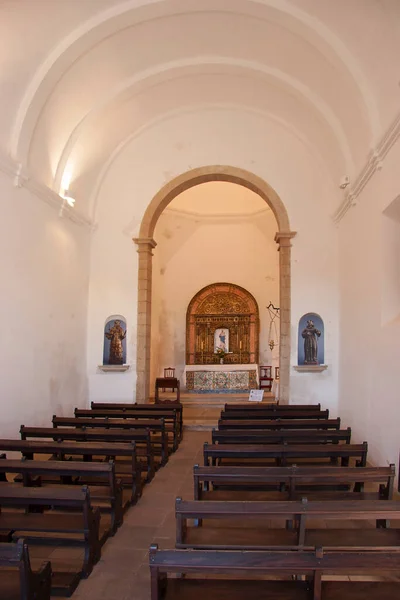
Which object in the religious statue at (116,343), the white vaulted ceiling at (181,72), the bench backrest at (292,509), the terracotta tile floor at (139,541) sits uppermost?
the white vaulted ceiling at (181,72)

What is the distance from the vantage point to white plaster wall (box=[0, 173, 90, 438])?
7.36 metres

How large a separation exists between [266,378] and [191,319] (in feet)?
10.0

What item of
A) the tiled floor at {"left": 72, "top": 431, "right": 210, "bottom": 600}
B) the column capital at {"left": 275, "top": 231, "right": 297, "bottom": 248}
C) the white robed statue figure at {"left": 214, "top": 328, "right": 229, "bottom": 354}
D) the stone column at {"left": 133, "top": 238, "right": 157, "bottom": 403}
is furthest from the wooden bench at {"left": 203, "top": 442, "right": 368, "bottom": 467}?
the white robed statue figure at {"left": 214, "top": 328, "right": 229, "bottom": 354}

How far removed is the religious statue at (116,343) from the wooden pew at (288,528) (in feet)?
24.2

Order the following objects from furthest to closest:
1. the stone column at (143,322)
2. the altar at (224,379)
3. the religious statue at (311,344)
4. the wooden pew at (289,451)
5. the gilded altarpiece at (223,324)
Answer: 1. the gilded altarpiece at (223,324)
2. the altar at (224,379)
3. the stone column at (143,322)
4. the religious statue at (311,344)
5. the wooden pew at (289,451)

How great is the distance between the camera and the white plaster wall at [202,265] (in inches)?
595

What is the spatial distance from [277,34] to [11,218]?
558 cm

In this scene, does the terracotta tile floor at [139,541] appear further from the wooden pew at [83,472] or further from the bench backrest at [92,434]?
the bench backrest at [92,434]

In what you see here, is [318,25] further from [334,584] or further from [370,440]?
[334,584]

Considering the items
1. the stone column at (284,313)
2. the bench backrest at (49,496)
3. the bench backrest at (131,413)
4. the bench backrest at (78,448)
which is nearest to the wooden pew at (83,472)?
the bench backrest at (78,448)

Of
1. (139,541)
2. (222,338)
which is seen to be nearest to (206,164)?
(222,338)

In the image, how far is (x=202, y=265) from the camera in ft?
51.1

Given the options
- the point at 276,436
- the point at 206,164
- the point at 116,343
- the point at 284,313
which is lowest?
the point at 276,436

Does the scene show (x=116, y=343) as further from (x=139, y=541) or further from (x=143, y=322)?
(x=139, y=541)
